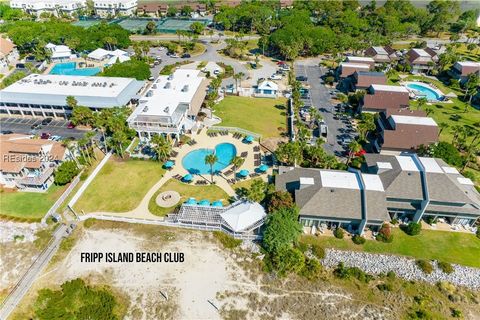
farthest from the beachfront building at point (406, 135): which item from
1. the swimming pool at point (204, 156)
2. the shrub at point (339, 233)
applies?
the swimming pool at point (204, 156)

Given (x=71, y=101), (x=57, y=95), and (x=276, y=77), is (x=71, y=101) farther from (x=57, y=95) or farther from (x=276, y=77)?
(x=276, y=77)

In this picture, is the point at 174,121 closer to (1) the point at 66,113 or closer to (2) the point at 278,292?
(1) the point at 66,113

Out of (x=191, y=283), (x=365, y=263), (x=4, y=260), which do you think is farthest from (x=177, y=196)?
(x=365, y=263)

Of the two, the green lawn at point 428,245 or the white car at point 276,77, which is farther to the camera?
the white car at point 276,77

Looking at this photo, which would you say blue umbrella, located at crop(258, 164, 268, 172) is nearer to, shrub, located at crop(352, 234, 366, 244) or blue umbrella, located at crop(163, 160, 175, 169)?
blue umbrella, located at crop(163, 160, 175, 169)

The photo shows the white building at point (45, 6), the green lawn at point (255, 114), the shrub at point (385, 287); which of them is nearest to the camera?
the shrub at point (385, 287)

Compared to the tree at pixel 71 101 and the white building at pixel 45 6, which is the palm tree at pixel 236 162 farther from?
the white building at pixel 45 6

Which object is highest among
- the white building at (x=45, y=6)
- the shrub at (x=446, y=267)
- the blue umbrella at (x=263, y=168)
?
the white building at (x=45, y=6)

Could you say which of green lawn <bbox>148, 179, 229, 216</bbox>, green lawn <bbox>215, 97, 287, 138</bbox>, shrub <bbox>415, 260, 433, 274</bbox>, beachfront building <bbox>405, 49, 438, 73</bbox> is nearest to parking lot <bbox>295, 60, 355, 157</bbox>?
green lawn <bbox>215, 97, 287, 138</bbox>
